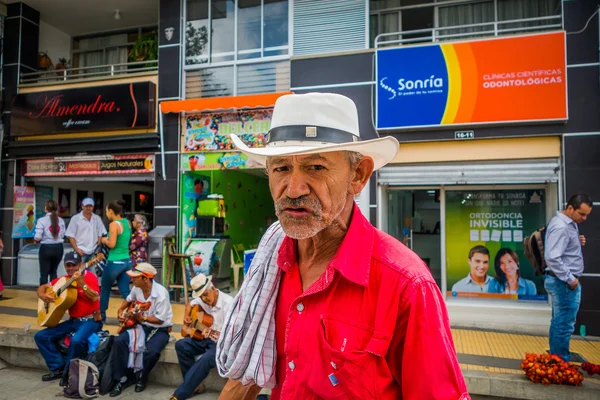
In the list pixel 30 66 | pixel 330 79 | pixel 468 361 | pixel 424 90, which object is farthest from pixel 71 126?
pixel 468 361

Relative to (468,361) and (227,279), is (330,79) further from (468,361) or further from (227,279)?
(468,361)

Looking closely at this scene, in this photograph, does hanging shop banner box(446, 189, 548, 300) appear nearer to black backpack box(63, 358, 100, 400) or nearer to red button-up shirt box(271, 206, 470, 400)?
black backpack box(63, 358, 100, 400)

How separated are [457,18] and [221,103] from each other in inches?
193

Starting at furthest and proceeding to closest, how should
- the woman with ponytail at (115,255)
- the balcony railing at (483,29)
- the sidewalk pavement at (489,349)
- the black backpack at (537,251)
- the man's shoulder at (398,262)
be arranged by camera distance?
the balcony railing at (483,29), the woman with ponytail at (115,255), the black backpack at (537,251), the sidewalk pavement at (489,349), the man's shoulder at (398,262)

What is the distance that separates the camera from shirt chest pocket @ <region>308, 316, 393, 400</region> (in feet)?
4.41

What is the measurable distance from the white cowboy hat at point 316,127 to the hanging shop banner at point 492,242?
22.3 ft

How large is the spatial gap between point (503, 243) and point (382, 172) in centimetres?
250

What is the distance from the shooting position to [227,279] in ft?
31.6

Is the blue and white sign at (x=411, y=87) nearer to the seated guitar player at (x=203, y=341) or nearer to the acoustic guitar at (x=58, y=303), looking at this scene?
the seated guitar player at (x=203, y=341)

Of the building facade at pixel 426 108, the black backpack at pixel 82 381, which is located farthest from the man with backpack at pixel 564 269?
the black backpack at pixel 82 381

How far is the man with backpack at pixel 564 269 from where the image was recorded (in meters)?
5.23

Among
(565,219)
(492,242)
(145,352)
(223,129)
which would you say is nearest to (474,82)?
(492,242)

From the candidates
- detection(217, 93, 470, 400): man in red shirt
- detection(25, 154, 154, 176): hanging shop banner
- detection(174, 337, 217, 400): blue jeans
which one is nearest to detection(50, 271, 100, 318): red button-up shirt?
detection(174, 337, 217, 400): blue jeans

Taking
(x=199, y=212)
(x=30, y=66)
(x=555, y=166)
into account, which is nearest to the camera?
(x=555, y=166)
